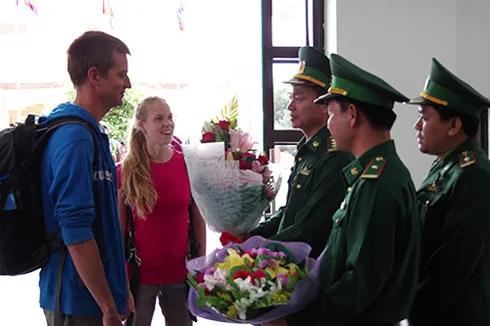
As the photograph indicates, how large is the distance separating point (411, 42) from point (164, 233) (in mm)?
2823

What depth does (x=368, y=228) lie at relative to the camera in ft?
5.21

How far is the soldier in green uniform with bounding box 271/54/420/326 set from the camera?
1.58 m

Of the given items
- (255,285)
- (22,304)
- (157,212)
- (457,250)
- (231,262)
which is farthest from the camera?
(22,304)

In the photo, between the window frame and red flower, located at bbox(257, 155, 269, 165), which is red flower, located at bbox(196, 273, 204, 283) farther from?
the window frame

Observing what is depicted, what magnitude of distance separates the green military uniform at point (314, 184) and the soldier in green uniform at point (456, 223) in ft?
1.10

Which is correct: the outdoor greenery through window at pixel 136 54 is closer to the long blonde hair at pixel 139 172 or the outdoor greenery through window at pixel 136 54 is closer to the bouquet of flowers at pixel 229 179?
the long blonde hair at pixel 139 172

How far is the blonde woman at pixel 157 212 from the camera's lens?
277 cm

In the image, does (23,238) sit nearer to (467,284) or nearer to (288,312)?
(288,312)

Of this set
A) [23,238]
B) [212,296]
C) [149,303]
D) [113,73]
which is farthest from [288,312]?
[149,303]

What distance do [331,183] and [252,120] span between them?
117 inches

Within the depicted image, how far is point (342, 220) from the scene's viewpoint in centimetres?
172

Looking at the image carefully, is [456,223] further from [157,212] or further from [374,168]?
[157,212]

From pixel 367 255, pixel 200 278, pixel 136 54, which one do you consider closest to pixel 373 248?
pixel 367 255

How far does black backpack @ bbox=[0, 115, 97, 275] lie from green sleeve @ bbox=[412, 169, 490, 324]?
48.2 inches
